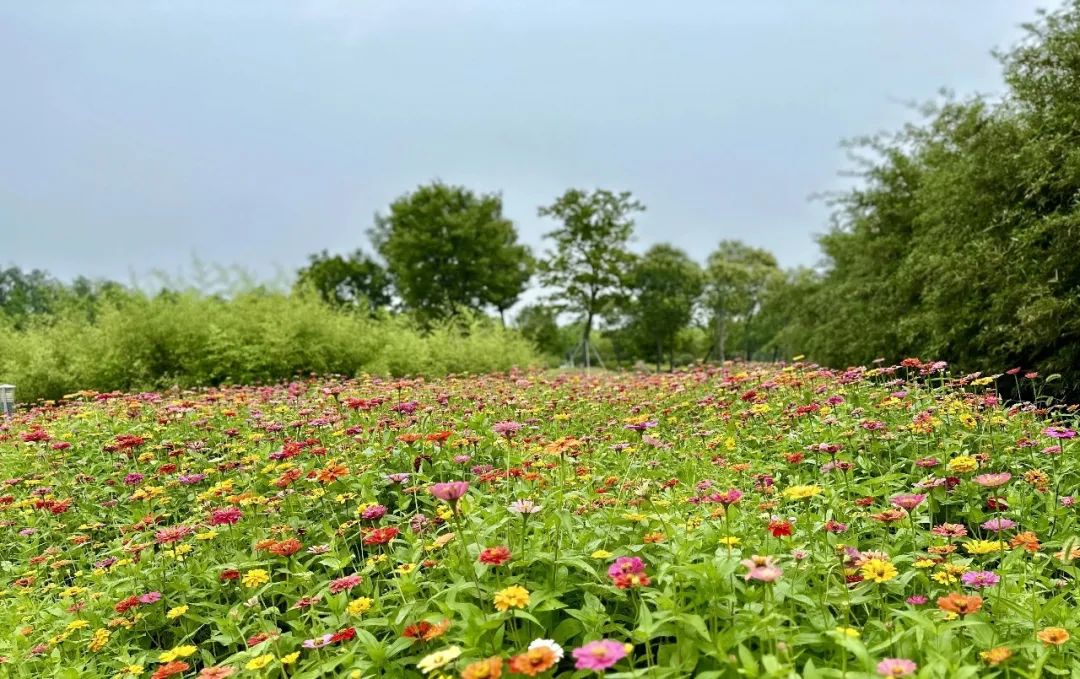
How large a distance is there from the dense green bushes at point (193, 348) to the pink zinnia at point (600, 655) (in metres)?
9.17

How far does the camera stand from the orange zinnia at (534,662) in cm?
125

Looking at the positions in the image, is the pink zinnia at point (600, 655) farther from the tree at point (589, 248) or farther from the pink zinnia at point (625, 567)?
the tree at point (589, 248)

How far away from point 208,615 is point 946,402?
346 centimetres

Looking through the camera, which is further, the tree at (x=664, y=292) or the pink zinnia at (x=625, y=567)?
the tree at (x=664, y=292)

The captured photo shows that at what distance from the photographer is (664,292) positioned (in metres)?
31.1

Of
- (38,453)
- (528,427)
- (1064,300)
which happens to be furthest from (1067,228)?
(38,453)

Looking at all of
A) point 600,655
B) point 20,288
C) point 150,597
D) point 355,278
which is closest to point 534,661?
point 600,655

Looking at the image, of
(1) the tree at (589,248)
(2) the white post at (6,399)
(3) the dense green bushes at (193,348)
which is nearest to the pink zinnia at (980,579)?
(2) the white post at (6,399)

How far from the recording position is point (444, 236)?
24.1 metres

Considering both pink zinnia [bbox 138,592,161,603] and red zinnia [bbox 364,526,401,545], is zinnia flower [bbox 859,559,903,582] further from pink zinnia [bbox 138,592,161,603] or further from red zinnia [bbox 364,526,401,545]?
pink zinnia [bbox 138,592,161,603]

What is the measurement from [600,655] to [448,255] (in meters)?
23.4

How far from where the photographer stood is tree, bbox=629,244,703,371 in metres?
30.2

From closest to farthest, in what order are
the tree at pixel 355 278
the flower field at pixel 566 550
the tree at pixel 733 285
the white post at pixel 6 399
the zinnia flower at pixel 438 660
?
the zinnia flower at pixel 438 660
the flower field at pixel 566 550
the white post at pixel 6 399
the tree at pixel 733 285
the tree at pixel 355 278

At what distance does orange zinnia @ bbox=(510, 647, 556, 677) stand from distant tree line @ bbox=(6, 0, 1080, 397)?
6.95 metres
